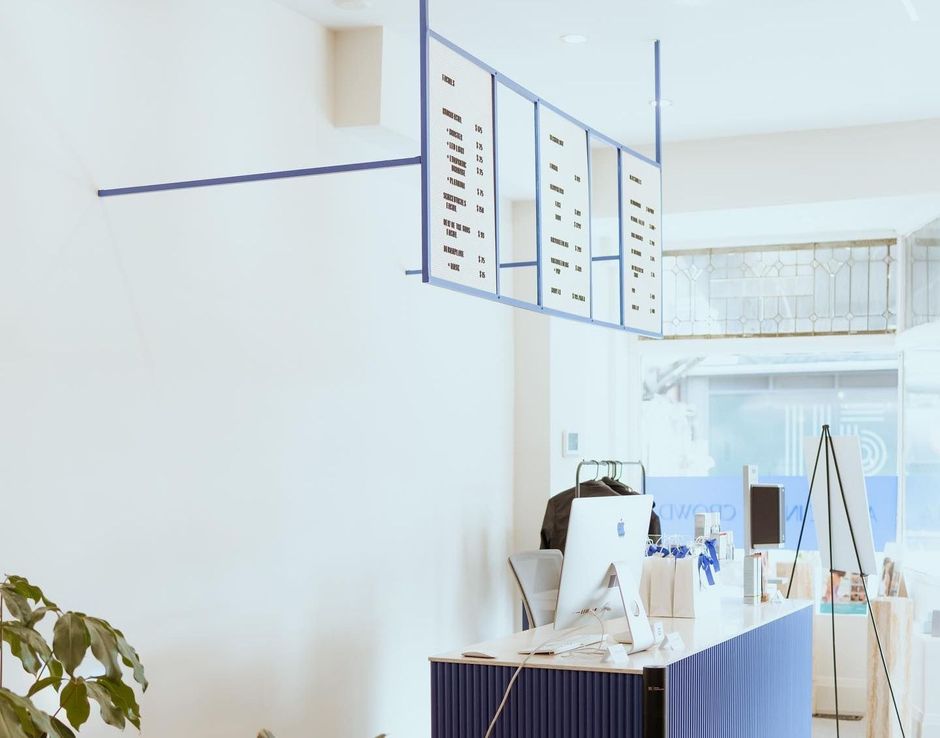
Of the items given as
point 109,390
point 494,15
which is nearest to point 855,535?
point 494,15

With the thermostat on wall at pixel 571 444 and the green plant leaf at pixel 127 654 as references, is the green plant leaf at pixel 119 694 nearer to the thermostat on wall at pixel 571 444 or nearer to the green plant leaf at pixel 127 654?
the green plant leaf at pixel 127 654

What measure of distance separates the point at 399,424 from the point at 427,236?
2.09 m

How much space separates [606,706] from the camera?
3.59m

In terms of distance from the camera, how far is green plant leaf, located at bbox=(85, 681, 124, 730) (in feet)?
7.70

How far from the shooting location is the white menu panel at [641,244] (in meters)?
4.96

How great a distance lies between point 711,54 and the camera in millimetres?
5066

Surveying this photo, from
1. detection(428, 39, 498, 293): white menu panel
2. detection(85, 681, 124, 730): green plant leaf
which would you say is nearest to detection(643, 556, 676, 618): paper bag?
detection(428, 39, 498, 293): white menu panel

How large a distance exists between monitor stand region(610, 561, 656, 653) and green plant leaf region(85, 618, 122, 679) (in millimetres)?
1904

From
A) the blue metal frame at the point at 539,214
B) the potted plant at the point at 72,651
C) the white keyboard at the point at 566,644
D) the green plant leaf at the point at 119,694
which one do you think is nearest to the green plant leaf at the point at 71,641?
the potted plant at the point at 72,651

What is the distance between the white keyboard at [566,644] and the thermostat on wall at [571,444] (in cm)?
269

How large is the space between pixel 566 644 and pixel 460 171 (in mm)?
1563

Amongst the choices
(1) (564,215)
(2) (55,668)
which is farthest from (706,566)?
(2) (55,668)

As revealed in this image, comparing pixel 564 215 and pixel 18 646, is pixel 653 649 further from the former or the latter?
pixel 18 646

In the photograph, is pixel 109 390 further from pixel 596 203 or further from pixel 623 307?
pixel 596 203
